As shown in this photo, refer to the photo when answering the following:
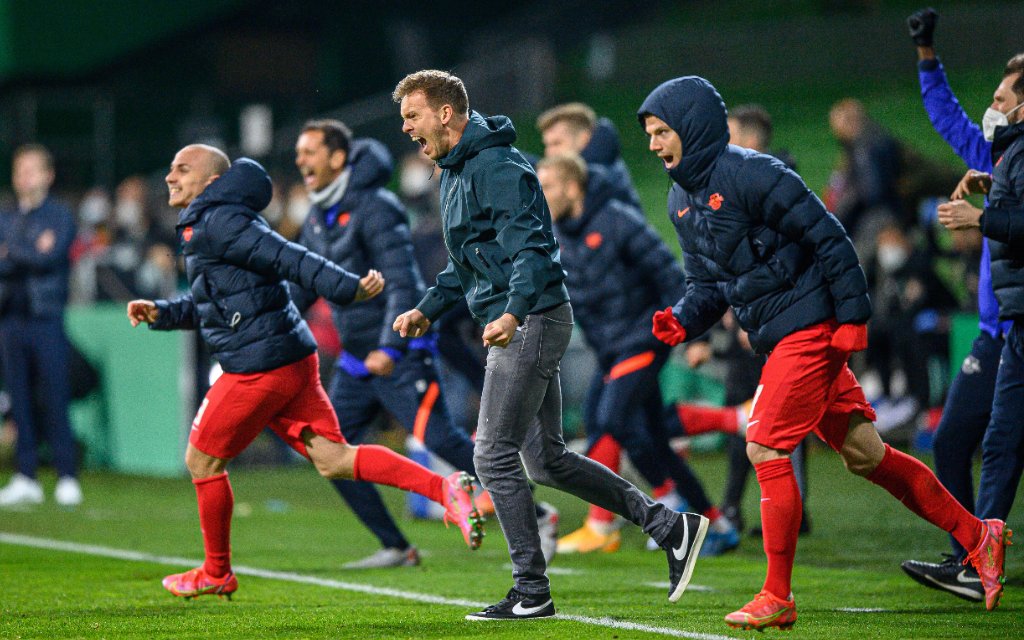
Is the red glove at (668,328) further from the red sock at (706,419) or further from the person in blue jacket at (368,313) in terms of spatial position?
the red sock at (706,419)

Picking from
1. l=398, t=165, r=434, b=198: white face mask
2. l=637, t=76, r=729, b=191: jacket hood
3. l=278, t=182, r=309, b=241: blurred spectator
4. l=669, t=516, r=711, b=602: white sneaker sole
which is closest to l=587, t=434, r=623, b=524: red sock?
l=669, t=516, r=711, b=602: white sneaker sole

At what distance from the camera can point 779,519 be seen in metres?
6.00

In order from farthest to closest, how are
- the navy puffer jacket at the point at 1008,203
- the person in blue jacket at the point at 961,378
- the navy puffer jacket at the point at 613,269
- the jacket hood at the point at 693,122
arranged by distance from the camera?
the navy puffer jacket at the point at 613,269, the person in blue jacket at the point at 961,378, the navy puffer jacket at the point at 1008,203, the jacket hood at the point at 693,122

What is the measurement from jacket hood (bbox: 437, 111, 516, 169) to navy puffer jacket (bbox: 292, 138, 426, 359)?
6.61ft

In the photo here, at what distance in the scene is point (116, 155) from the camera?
28.0m

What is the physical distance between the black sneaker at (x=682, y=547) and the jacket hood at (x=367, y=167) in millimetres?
3031

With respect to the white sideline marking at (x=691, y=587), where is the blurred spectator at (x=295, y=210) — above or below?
above

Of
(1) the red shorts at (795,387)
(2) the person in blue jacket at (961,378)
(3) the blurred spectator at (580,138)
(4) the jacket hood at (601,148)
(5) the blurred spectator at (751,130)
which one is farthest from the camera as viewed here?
(4) the jacket hood at (601,148)

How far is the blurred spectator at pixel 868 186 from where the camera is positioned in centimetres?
1528

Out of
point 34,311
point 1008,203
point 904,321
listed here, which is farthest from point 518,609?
point 904,321

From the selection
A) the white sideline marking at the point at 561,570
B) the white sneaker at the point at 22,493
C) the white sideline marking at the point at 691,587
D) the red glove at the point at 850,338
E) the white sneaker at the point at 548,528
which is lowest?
the white sneaker at the point at 22,493

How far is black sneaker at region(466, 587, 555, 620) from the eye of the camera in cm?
626

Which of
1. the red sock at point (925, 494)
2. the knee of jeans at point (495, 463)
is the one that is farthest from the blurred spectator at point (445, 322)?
the red sock at point (925, 494)

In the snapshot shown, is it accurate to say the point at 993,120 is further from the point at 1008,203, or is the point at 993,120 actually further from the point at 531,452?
the point at 531,452
